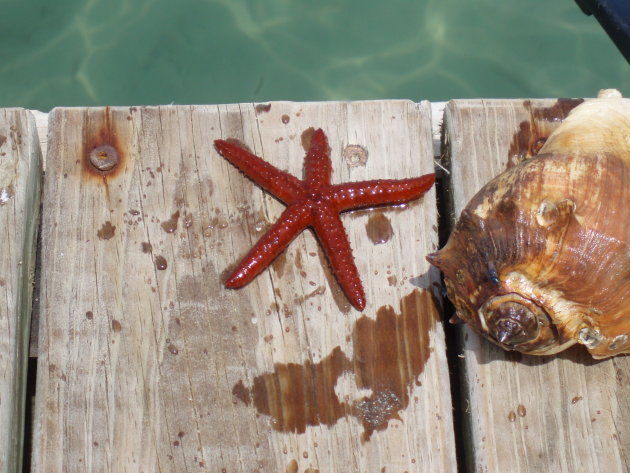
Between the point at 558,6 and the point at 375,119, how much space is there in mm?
2857

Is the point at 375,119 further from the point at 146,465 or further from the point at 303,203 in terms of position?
the point at 146,465

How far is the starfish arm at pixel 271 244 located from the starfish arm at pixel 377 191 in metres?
0.17

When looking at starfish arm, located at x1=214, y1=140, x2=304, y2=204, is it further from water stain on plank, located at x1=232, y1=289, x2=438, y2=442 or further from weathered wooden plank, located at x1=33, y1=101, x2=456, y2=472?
water stain on plank, located at x1=232, y1=289, x2=438, y2=442

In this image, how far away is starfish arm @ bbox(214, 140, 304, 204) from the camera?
3.13 m

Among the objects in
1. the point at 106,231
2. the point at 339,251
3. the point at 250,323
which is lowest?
the point at 250,323

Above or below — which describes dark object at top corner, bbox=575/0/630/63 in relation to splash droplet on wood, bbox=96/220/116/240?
above

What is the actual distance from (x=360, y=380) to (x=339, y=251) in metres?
Answer: 0.56

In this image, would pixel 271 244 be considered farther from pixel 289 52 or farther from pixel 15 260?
pixel 289 52

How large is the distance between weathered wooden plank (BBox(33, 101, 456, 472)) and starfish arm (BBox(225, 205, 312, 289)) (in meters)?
0.09

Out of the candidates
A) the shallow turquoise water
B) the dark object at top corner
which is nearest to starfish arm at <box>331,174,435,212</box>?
the dark object at top corner

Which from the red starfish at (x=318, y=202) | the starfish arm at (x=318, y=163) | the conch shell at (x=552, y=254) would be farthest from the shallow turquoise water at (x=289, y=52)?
the conch shell at (x=552, y=254)

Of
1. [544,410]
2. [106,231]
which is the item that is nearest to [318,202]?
[106,231]

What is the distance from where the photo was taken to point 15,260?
10.4ft

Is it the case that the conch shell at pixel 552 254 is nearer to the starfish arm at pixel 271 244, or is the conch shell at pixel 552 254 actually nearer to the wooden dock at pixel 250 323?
the wooden dock at pixel 250 323
